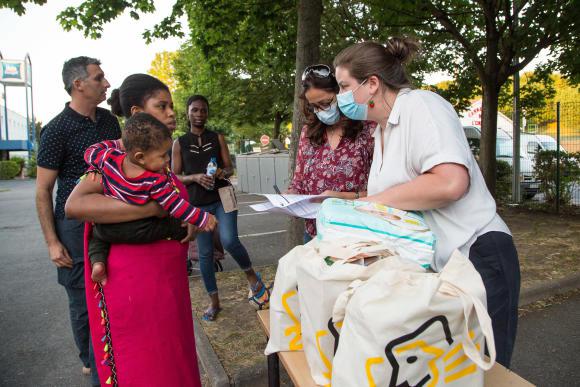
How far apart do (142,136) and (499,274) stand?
62.3 inches

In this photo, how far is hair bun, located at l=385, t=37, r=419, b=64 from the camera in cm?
178

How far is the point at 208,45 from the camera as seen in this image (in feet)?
26.6

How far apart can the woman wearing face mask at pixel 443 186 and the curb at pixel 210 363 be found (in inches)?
81.9

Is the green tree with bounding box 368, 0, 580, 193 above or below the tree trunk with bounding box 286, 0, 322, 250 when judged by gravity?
above

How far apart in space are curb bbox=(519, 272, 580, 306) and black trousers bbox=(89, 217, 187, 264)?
4.03m

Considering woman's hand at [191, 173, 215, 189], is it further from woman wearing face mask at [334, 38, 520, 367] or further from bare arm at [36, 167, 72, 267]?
woman wearing face mask at [334, 38, 520, 367]

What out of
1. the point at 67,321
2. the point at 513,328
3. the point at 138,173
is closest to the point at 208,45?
the point at 67,321

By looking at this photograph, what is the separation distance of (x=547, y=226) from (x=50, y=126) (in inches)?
331

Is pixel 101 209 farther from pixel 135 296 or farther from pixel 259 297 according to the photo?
pixel 259 297

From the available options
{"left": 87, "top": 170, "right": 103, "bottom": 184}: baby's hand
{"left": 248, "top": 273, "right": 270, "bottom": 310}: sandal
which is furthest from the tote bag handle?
{"left": 248, "top": 273, "right": 270, "bottom": 310}: sandal

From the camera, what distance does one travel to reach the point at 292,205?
6.61 ft

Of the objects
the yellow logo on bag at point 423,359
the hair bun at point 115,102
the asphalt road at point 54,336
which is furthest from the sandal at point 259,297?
the yellow logo on bag at point 423,359

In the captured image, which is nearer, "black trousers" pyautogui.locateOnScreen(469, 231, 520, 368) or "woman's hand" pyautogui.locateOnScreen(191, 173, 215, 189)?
"black trousers" pyautogui.locateOnScreen(469, 231, 520, 368)

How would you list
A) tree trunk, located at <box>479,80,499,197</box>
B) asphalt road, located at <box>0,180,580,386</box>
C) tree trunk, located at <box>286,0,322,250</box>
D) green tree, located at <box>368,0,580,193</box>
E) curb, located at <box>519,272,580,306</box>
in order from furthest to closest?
tree trunk, located at <box>479,80,499,197</box> → green tree, located at <box>368,0,580,193</box> → tree trunk, located at <box>286,0,322,250</box> → curb, located at <box>519,272,580,306</box> → asphalt road, located at <box>0,180,580,386</box>
